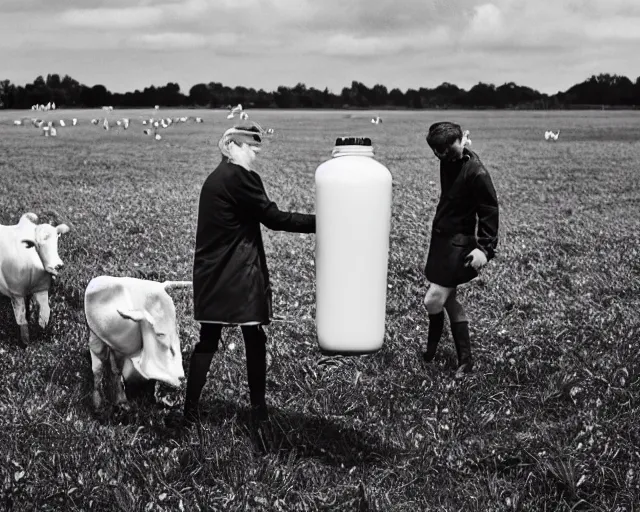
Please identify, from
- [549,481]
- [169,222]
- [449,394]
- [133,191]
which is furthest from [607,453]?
[133,191]

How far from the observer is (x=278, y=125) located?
33312 mm

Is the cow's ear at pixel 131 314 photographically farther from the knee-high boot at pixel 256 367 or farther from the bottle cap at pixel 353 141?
the bottle cap at pixel 353 141

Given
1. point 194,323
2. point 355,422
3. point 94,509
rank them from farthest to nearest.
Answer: point 194,323
point 355,422
point 94,509

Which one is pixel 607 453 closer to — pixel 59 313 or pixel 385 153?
pixel 59 313

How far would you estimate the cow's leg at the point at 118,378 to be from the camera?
16.7ft

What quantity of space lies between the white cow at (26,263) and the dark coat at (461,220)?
2.85 metres

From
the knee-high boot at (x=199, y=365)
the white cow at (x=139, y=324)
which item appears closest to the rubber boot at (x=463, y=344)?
the knee-high boot at (x=199, y=365)

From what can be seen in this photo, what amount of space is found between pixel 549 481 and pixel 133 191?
11827 mm

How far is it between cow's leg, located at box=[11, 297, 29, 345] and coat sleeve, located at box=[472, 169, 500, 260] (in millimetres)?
3694

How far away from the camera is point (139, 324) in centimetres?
494

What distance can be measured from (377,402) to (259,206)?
1667mm

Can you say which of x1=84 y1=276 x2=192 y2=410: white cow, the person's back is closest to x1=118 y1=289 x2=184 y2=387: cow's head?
x1=84 y1=276 x2=192 y2=410: white cow

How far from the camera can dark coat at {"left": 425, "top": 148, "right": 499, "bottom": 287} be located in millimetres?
5398

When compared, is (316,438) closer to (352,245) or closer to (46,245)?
(352,245)
